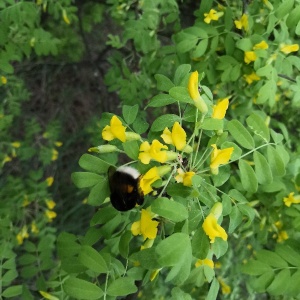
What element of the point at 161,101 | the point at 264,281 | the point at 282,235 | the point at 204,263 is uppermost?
the point at 161,101

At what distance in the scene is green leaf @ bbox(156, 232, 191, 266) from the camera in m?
0.79

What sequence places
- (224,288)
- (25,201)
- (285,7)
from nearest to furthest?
(285,7), (224,288), (25,201)

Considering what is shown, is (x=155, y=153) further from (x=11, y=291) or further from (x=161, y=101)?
(x=11, y=291)

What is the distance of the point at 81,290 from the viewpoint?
3.02 feet

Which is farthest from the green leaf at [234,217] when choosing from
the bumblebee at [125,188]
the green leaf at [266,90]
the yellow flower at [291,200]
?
the green leaf at [266,90]

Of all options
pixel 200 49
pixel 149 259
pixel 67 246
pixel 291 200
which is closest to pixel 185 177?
pixel 149 259

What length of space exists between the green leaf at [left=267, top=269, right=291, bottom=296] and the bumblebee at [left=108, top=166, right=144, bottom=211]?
455 millimetres

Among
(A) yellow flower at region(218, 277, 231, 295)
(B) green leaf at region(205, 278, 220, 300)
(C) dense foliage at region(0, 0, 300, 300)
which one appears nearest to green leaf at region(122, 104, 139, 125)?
(C) dense foliage at region(0, 0, 300, 300)

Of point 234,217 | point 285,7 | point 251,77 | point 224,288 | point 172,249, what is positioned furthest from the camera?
point 224,288

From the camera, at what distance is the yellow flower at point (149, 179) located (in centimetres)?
86

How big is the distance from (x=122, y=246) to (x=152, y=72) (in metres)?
0.94

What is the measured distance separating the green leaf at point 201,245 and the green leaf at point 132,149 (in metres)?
0.19

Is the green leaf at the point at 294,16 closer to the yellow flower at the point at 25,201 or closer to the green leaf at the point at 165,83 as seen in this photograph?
the green leaf at the point at 165,83

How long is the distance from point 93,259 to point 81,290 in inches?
2.8
